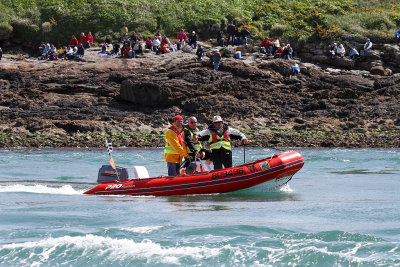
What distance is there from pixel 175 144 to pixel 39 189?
3573mm

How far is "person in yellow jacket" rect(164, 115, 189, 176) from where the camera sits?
1298 cm

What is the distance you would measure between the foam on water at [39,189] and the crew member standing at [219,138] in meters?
3.05

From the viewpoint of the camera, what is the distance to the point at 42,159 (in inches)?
933

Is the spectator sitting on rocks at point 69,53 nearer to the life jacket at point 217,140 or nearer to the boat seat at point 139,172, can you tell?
the boat seat at point 139,172

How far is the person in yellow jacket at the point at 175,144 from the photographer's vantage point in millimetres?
12979

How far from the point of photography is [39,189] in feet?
47.4

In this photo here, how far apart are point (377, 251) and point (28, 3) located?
37546mm

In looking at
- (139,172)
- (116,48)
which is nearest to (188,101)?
(116,48)

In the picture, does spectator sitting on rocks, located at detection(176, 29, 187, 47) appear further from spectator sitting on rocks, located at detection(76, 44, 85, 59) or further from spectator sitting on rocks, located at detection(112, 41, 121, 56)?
spectator sitting on rocks, located at detection(76, 44, 85, 59)

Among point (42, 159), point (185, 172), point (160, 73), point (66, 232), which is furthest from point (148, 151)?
point (66, 232)

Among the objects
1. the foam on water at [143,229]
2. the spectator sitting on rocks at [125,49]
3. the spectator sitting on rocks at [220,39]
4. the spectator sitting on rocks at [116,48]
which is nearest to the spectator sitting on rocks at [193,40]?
the spectator sitting on rocks at [220,39]

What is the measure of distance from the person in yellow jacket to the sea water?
34.5 inches

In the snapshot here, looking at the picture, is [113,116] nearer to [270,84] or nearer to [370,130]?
[270,84]

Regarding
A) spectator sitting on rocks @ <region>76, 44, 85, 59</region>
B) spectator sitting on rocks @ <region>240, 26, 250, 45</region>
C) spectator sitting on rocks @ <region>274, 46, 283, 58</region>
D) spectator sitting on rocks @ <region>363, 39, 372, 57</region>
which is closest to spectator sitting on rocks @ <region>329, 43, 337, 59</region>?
spectator sitting on rocks @ <region>363, 39, 372, 57</region>
